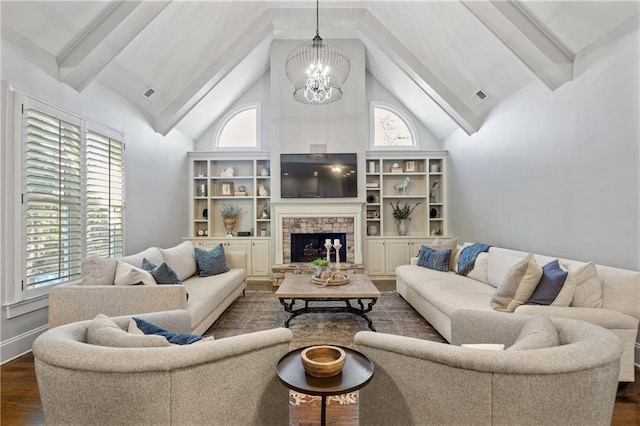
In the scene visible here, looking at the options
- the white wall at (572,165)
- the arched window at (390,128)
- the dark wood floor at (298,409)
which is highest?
the arched window at (390,128)

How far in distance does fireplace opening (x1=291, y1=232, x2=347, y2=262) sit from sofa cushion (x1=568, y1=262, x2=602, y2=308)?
397cm

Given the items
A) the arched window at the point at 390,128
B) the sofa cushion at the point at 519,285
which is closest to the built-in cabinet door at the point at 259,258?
the arched window at the point at 390,128

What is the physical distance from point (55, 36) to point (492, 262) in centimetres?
506

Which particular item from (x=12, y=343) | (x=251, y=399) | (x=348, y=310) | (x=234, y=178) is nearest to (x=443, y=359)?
(x=251, y=399)

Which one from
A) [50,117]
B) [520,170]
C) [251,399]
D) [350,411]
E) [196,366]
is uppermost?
[50,117]

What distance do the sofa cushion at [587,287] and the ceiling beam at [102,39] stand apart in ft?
15.3

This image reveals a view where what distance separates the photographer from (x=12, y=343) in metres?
2.77

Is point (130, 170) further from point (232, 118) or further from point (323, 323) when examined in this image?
point (323, 323)

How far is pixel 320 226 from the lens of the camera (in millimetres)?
6082

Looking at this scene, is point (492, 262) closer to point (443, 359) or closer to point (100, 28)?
point (443, 359)

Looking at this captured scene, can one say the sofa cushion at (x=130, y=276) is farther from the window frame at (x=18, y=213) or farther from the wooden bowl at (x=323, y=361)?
the wooden bowl at (x=323, y=361)

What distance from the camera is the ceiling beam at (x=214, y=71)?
16.2 ft

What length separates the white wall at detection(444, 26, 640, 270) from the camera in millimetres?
2688

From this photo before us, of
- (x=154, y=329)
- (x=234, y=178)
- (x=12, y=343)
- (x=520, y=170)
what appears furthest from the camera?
(x=234, y=178)
